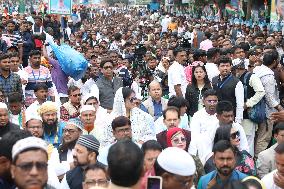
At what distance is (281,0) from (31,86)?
14304 mm

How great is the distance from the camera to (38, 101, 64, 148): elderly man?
6.84 metres

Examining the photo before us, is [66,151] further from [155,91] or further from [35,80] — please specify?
[35,80]

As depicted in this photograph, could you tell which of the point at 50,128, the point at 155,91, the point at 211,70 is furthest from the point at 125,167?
the point at 211,70

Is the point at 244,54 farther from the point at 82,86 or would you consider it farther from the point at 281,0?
the point at 281,0

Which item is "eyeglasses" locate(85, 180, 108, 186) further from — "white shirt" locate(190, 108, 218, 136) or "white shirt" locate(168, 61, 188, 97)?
"white shirt" locate(168, 61, 188, 97)

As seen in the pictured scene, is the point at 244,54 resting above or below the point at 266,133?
above

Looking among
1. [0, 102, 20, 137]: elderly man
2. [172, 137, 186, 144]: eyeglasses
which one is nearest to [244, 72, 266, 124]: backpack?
[172, 137, 186, 144]: eyeglasses

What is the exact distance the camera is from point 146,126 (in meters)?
6.90

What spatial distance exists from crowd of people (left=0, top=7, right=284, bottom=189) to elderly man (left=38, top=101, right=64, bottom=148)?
0.5 inches

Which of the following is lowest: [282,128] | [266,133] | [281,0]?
[266,133]

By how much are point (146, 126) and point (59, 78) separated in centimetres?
366

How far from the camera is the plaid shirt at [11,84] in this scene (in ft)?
28.1

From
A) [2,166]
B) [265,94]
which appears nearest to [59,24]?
[265,94]

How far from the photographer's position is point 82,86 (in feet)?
33.4
